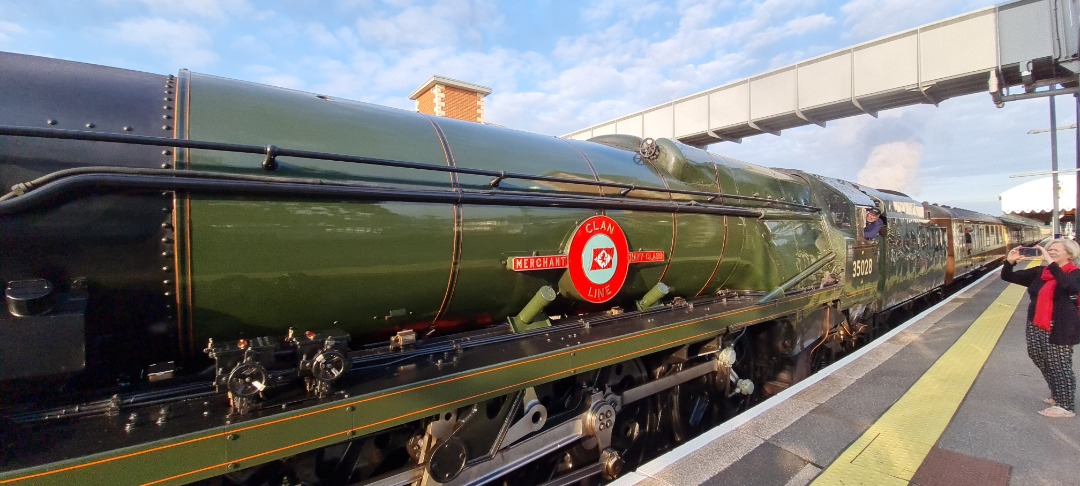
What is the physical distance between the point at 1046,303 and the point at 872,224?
3167 mm

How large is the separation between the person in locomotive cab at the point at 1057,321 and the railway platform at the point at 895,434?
0.27 meters

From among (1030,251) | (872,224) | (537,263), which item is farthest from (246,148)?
(872,224)

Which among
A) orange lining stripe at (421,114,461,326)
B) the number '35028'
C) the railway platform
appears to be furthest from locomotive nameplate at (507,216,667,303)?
the number '35028'

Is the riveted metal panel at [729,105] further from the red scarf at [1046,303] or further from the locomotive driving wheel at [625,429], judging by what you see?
the locomotive driving wheel at [625,429]

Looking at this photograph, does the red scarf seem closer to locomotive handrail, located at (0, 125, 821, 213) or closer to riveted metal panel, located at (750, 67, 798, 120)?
locomotive handrail, located at (0, 125, 821, 213)

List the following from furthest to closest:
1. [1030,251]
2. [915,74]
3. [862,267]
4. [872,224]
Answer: [915,74], [872,224], [862,267], [1030,251]

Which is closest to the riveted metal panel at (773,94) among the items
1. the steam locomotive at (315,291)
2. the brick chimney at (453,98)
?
the brick chimney at (453,98)

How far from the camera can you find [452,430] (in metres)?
2.78

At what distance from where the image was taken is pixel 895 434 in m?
4.07

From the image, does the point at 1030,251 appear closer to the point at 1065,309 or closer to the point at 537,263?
the point at 1065,309

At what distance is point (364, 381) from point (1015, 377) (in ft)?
23.6

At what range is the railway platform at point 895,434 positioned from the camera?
3383mm

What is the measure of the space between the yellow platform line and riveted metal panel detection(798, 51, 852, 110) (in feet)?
40.7

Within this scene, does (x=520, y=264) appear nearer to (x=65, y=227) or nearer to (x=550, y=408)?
(x=550, y=408)
